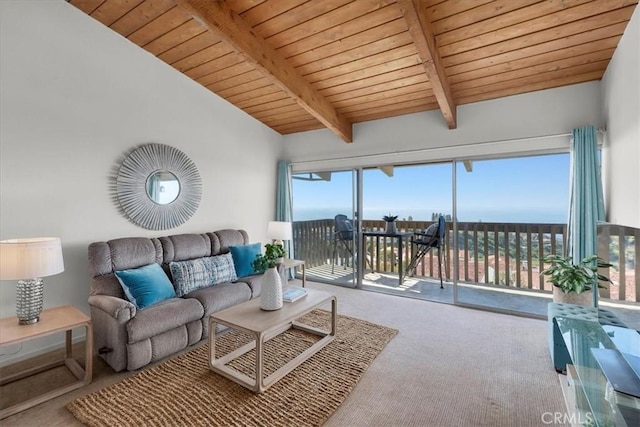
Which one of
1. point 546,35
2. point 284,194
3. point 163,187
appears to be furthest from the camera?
point 284,194

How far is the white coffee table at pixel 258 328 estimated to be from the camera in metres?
1.99

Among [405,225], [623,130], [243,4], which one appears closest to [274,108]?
[243,4]

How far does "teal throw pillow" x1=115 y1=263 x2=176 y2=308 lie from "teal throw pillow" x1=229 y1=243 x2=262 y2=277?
0.94 metres

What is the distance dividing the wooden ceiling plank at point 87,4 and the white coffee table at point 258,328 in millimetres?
3089

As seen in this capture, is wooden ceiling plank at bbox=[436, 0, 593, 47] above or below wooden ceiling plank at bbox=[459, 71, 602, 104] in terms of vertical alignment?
above

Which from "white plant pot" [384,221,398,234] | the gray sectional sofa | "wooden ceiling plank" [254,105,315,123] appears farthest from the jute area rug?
"wooden ceiling plank" [254,105,315,123]

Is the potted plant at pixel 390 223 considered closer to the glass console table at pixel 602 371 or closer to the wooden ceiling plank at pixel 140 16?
the glass console table at pixel 602 371

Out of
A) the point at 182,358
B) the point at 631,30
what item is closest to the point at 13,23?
the point at 182,358

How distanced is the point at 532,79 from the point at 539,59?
0.33 metres

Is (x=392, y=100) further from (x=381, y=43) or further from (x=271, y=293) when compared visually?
(x=271, y=293)

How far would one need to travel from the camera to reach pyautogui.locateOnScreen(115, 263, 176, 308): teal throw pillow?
2.53m

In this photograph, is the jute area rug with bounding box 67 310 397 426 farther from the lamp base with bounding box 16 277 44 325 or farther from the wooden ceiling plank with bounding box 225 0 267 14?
the wooden ceiling plank with bounding box 225 0 267 14

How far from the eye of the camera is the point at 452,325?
124 inches

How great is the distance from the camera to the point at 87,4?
277cm
